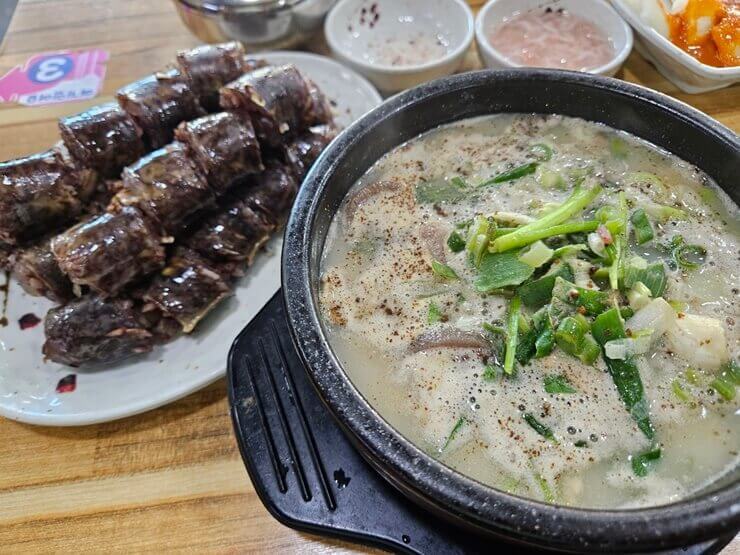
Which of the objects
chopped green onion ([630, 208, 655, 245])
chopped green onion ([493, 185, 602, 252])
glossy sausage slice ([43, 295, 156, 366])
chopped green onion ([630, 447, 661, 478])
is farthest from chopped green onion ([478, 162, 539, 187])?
glossy sausage slice ([43, 295, 156, 366])

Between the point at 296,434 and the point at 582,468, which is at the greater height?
the point at 582,468

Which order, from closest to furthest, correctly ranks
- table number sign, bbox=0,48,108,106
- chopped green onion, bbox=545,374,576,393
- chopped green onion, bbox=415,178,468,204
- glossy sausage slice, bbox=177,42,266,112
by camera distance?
chopped green onion, bbox=545,374,576,393 → chopped green onion, bbox=415,178,468,204 → glossy sausage slice, bbox=177,42,266,112 → table number sign, bbox=0,48,108,106

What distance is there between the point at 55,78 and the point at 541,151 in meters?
2.18

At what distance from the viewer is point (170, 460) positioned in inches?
63.8

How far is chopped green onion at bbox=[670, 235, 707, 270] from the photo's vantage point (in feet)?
4.48

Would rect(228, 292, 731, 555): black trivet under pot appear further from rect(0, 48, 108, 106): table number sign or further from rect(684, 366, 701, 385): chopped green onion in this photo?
rect(0, 48, 108, 106): table number sign

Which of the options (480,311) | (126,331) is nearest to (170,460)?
(126,331)

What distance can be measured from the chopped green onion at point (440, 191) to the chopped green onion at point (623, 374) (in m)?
0.50

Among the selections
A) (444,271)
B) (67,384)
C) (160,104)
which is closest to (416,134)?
(444,271)

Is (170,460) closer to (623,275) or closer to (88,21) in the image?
(623,275)

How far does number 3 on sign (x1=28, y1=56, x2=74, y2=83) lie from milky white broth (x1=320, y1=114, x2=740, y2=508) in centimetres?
187

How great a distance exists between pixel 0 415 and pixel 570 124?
68.4 inches

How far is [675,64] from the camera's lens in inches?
89.2

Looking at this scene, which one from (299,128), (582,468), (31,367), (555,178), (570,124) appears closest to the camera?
(582,468)
